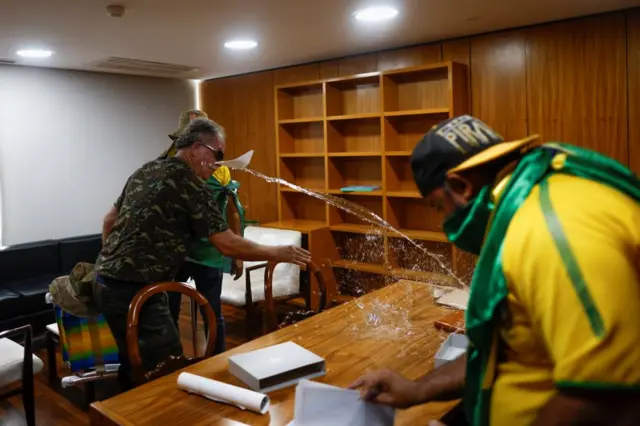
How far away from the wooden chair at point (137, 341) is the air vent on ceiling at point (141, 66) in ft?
9.19

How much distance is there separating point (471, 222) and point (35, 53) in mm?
4006

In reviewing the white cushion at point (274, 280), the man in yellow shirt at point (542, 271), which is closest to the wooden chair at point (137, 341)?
the man in yellow shirt at point (542, 271)

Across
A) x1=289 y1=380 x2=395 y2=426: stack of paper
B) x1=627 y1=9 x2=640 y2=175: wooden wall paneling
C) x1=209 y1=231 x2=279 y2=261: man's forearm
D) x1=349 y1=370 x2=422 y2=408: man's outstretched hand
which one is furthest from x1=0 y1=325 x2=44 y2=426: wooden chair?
x1=627 y1=9 x2=640 y2=175: wooden wall paneling

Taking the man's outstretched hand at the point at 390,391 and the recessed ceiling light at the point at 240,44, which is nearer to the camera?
the man's outstretched hand at the point at 390,391

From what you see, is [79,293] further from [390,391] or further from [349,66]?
[349,66]

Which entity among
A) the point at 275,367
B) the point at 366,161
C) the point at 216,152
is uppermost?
the point at 366,161

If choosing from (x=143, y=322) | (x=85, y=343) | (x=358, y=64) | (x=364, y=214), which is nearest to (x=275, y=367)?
(x=143, y=322)

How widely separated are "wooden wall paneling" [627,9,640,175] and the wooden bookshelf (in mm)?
1019

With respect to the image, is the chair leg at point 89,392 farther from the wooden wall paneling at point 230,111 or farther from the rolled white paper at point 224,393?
the wooden wall paneling at point 230,111

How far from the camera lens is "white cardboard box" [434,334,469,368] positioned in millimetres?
→ 1576

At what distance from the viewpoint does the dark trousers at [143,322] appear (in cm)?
202

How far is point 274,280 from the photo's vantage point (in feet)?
13.4

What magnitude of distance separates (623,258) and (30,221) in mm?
4949

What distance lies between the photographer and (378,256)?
4.46 m
